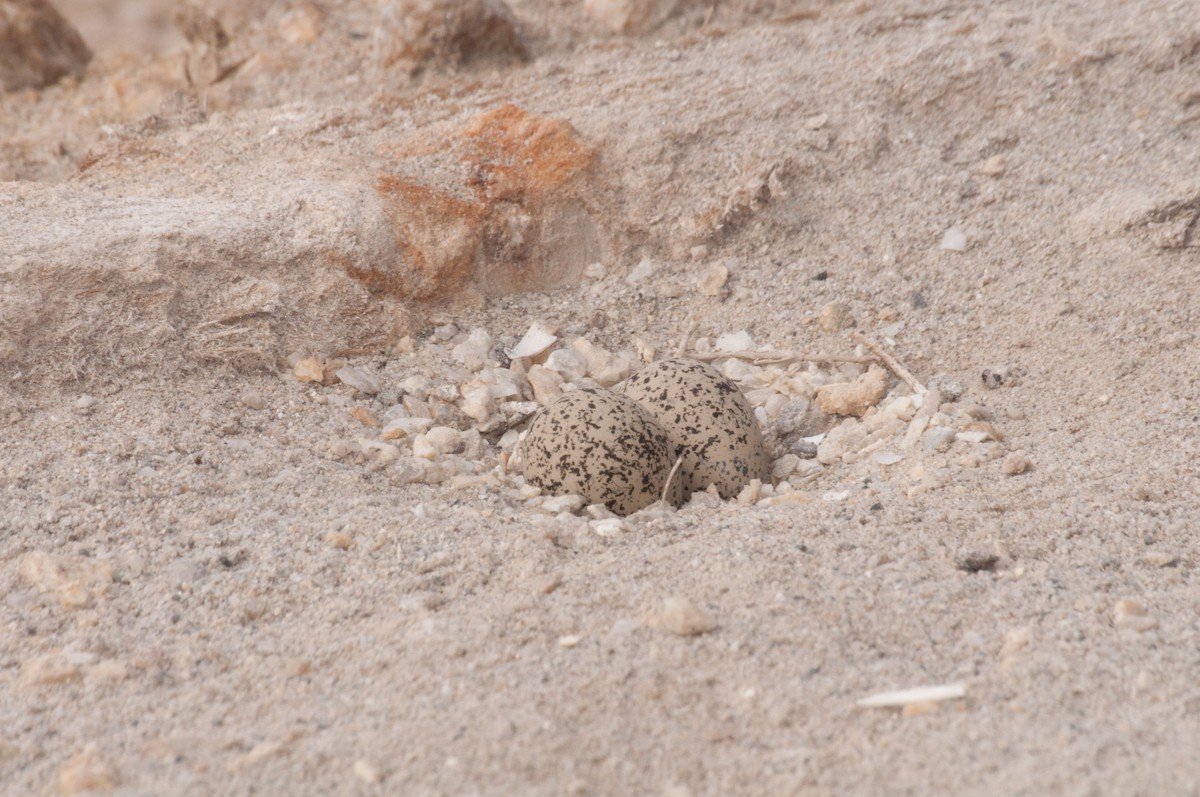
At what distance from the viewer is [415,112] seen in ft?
16.7

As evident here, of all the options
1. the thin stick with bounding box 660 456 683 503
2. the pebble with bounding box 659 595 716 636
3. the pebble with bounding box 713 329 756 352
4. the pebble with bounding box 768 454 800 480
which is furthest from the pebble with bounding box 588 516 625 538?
the pebble with bounding box 713 329 756 352

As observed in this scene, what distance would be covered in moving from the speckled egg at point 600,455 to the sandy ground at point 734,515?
177 millimetres

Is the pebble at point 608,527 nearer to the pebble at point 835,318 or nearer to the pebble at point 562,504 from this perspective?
the pebble at point 562,504

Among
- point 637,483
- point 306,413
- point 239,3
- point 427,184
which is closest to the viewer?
point 637,483

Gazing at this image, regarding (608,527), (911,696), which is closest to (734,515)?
(608,527)

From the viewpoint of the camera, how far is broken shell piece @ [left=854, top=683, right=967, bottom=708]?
2.33m

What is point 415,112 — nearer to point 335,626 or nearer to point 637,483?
point 637,483

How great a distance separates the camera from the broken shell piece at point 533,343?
425 cm

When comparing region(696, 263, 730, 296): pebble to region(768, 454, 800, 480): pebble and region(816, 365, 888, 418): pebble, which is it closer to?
region(816, 365, 888, 418): pebble

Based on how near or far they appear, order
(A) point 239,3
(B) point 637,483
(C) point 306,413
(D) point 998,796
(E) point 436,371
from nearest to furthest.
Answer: (D) point 998,796 → (B) point 637,483 → (C) point 306,413 → (E) point 436,371 → (A) point 239,3

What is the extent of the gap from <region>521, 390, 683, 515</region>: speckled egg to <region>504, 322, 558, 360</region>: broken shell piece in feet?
2.30

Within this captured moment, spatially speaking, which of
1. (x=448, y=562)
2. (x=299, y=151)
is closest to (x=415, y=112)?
(x=299, y=151)

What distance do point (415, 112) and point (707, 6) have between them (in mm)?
1793

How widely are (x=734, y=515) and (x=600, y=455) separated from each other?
47 centimetres
